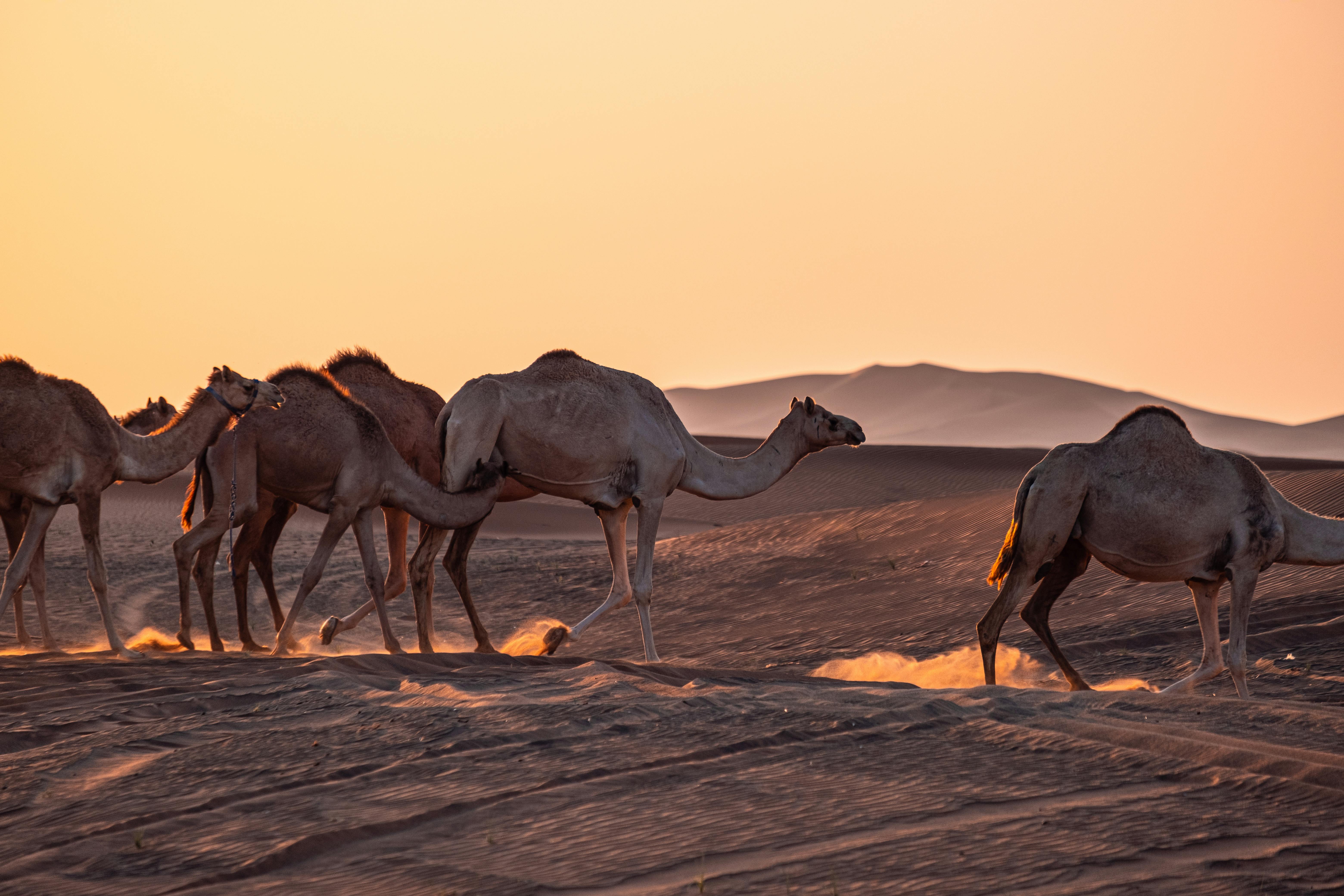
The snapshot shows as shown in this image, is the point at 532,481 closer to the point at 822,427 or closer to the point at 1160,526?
the point at 822,427

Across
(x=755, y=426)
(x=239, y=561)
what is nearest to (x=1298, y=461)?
(x=239, y=561)

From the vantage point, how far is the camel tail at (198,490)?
38.6ft

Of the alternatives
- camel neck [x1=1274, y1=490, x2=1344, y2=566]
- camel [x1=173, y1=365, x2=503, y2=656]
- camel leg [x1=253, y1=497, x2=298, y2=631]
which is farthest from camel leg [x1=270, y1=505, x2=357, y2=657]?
camel neck [x1=1274, y1=490, x2=1344, y2=566]

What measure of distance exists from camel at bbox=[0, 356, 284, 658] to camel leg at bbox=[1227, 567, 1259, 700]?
764cm

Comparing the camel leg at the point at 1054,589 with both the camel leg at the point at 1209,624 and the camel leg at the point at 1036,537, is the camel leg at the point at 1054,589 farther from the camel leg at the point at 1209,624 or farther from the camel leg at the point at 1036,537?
the camel leg at the point at 1209,624

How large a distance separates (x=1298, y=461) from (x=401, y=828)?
52.7 m

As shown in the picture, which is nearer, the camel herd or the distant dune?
the camel herd

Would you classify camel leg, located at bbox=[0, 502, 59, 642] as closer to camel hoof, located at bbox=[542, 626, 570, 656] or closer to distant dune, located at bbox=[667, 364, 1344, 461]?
camel hoof, located at bbox=[542, 626, 570, 656]

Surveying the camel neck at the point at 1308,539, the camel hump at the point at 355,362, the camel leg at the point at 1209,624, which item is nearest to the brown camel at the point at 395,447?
the camel hump at the point at 355,362

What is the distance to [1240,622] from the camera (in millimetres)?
9289

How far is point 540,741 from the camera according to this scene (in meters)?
6.18

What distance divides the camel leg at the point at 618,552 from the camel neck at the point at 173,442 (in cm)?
340

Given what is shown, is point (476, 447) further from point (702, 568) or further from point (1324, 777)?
point (702, 568)

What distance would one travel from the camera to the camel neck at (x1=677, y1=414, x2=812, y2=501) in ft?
38.1
